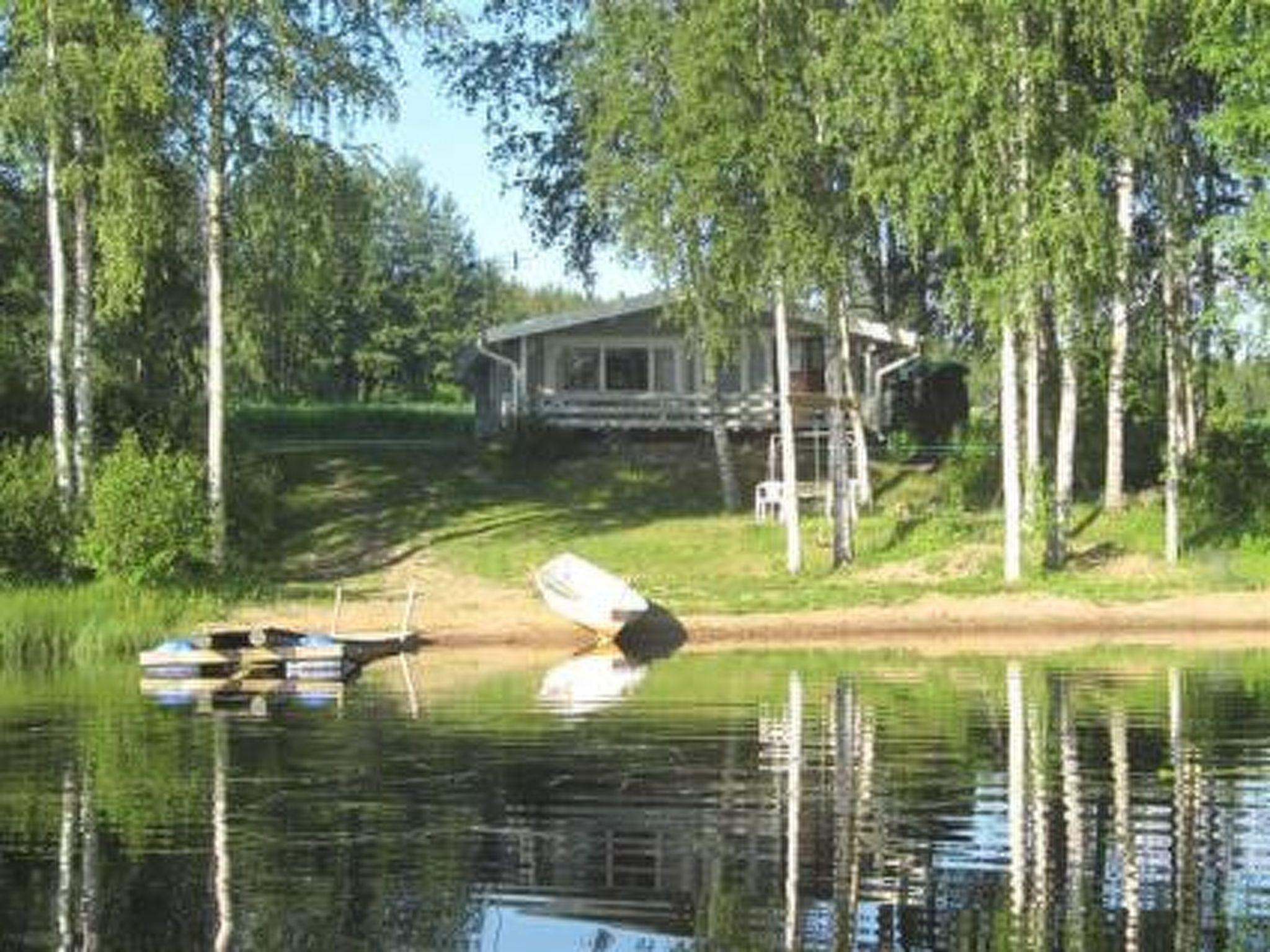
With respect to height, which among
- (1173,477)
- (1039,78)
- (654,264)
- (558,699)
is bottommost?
(558,699)

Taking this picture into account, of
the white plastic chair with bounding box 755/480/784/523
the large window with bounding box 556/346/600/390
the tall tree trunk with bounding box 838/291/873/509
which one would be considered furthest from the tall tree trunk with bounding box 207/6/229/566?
the large window with bounding box 556/346/600/390

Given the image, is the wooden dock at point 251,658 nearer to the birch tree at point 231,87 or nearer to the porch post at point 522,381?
the birch tree at point 231,87

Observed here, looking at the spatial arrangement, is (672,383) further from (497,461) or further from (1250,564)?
(1250,564)

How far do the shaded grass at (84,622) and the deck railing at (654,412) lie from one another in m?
19.9

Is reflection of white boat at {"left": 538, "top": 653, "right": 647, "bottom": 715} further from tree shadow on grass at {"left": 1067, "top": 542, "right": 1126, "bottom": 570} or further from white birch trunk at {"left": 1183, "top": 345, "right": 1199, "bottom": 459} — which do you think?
white birch trunk at {"left": 1183, "top": 345, "right": 1199, "bottom": 459}

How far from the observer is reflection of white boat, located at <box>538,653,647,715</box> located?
980 inches

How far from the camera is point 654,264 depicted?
39844mm

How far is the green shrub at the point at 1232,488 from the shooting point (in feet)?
130

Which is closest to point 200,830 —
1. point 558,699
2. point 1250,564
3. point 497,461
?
point 558,699

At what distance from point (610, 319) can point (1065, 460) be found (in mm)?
18970

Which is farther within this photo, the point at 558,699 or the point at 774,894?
the point at 558,699

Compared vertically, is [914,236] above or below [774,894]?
above

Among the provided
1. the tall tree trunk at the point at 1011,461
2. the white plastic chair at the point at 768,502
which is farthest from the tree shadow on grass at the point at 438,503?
the tall tree trunk at the point at 1011,461

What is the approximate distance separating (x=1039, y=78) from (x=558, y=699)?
14917mm
